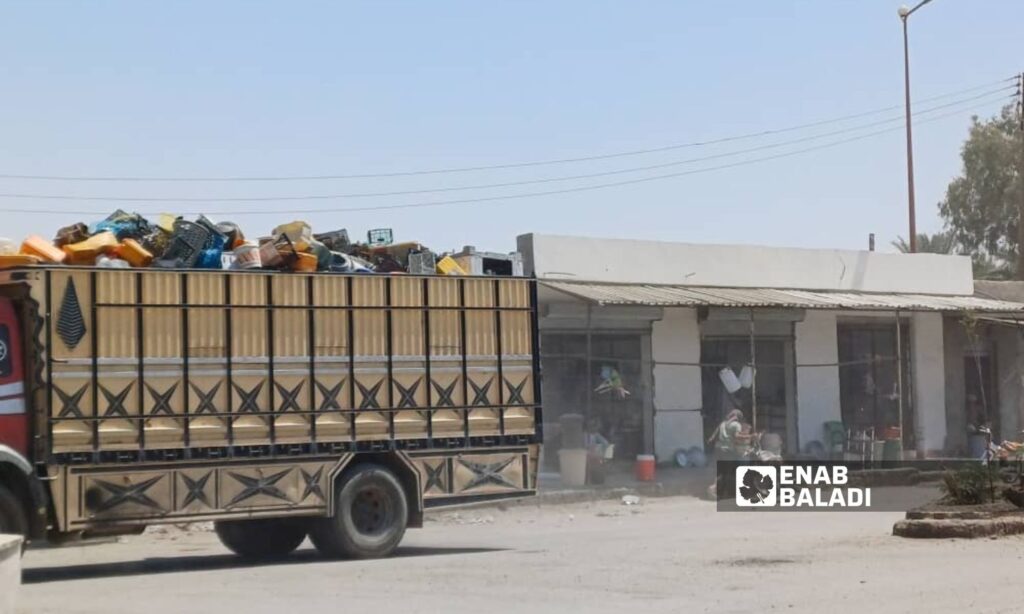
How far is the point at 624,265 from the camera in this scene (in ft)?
93.0

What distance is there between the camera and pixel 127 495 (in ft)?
46.7

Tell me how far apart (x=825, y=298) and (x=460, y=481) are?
1561cm

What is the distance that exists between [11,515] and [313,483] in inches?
127

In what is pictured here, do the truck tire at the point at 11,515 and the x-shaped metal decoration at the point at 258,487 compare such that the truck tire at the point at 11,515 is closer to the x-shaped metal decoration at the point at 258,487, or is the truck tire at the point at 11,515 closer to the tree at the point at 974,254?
the x-shaped metal decoration at the point at 258,487

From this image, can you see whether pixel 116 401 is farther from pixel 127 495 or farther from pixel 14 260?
pixel 14 260

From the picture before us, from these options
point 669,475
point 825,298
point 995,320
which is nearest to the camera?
point 669,475

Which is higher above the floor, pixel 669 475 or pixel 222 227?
pixel 222 227

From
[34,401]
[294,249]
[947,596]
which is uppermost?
[294,249]

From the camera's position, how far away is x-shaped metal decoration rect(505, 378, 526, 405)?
16.9 meters

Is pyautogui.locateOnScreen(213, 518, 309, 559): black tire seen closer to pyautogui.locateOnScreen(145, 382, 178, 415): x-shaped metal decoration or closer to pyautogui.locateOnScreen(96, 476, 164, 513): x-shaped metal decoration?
pyautogui.locateOnScreen(96, 476, 164, 513): x-shaped metal decoration

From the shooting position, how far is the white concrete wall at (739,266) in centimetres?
2703

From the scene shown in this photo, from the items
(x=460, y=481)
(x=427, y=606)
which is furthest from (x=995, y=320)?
(x=427, y=606)

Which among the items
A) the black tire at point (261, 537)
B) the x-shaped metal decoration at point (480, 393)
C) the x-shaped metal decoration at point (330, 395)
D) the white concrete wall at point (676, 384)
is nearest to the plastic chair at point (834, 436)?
the white concrete wall at point (676, 384)

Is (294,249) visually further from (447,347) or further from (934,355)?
(934,355)
